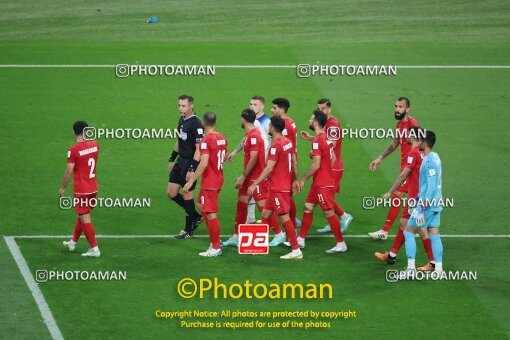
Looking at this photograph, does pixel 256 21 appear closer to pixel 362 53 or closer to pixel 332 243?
pixel 362 53

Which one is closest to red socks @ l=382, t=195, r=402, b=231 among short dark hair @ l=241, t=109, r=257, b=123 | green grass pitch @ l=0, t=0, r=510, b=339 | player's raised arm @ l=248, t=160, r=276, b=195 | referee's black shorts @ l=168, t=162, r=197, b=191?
green grass pitch @ l=0, t=0, r=510, b=339

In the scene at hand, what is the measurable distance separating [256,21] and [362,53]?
18.5 feet

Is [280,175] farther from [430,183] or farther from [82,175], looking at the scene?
[82,175]

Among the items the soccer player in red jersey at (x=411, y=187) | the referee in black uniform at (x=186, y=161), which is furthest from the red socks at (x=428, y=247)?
the referee in black uniform at (x=186, y=161)

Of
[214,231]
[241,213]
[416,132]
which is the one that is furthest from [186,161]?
[416,132]

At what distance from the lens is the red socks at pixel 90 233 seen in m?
17.5

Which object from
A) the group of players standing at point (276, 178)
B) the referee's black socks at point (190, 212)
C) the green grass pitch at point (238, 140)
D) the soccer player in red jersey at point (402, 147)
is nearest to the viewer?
the green grass pitch at point (238, 140)

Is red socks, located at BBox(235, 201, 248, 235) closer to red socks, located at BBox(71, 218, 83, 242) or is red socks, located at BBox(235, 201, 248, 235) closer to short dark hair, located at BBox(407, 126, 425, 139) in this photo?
red socks, located at BBox(71, 218, 83, 242)

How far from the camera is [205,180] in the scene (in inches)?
697

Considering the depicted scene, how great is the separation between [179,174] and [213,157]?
1688 mm

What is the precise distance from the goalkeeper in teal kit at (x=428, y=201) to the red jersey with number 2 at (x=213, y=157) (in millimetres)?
3164

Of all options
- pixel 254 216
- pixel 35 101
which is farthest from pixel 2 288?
pixel 35 101

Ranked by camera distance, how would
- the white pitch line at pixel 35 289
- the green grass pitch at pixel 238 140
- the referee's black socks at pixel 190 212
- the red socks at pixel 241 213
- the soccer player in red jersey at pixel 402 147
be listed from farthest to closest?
the referee's black socks at pixel 190 212
the soccer player in red jersey at pixel 402 147
the red socks at pixel 241 213
the green grass pitch at pixel 238 140
the white pitch line at pixel 35 289

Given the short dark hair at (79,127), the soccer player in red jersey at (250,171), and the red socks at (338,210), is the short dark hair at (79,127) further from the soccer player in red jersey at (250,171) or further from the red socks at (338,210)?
the red socks at (338,210)
